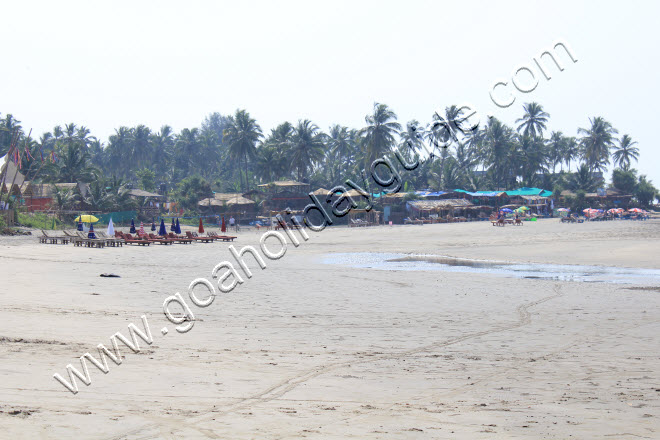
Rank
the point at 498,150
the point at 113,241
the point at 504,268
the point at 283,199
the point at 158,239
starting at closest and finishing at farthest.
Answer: the point at 504,268
the point at 113,241
the point at 158,239
the point at 283,199
the point at 498,150

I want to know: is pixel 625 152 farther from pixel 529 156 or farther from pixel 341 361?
pixel 341 361

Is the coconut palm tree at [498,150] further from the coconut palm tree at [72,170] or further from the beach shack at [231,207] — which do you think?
the coconut palm tree at [72,170]

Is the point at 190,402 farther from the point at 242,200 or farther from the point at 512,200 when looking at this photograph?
the point at 512,200

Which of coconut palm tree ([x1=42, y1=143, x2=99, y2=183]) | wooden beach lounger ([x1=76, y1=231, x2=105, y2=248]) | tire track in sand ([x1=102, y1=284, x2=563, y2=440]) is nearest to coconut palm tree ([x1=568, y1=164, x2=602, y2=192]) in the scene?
coconut palm tree ([x1=42, y1=143, x2=99, y2=183])

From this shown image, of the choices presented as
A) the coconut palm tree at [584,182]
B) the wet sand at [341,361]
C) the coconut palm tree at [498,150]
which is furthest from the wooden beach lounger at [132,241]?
the coconut palm tree at [584,182]

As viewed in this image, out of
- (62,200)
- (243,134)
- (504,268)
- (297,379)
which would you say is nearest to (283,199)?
(243,134)

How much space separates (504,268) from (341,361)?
15.7 metres

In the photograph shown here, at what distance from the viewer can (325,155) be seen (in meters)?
95.9

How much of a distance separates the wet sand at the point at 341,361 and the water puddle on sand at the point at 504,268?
2.10 metres

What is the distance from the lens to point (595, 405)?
625 centimetres

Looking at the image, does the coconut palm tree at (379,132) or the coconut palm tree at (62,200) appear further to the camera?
the coconut palm tree at (379,132)

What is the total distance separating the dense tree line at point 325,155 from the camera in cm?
7150

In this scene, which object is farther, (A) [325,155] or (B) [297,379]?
(A) [325,155]

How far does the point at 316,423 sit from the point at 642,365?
457 cm
